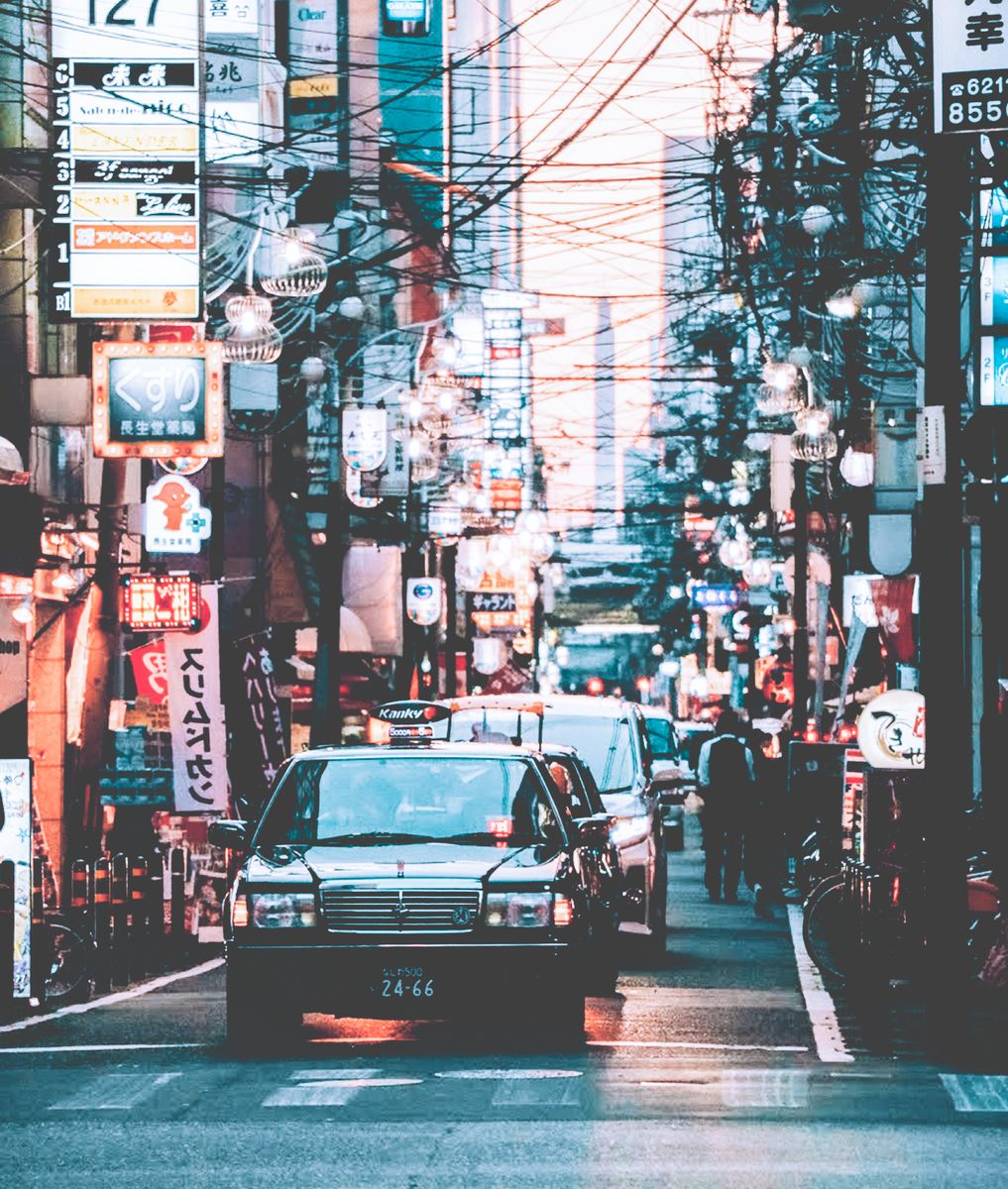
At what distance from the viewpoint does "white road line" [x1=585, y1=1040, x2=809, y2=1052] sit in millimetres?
13375

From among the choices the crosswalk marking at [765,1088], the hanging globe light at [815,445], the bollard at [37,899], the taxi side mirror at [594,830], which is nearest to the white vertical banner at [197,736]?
the bollard at [37,899]

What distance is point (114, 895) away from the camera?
19938 mm

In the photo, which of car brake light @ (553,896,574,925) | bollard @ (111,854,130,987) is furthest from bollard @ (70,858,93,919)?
car brake light @ (553,896,574,925)

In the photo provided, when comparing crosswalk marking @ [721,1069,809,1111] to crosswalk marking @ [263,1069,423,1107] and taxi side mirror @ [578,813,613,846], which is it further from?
taxi side mirror @ [578,813,613,846]

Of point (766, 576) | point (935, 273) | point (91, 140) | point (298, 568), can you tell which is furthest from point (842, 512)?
point (935, 273)

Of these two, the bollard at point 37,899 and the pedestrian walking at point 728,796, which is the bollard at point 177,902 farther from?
the pedestrian walking at point 728,796

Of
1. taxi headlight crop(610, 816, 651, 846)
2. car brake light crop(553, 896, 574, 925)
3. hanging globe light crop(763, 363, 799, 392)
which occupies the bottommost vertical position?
taxi headlight crop(610, 816, 651, 846)

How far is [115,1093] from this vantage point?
11164 mm

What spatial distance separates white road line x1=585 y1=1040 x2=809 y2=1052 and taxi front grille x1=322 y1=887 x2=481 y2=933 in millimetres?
1290

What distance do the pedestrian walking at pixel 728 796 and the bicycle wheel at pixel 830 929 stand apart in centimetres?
833

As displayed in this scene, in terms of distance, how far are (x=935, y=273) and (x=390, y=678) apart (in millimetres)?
52464

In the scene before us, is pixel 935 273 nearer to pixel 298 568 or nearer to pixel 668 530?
pixel 298 568

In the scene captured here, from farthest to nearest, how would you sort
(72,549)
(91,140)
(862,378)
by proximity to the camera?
(862,378) → (72,549) → (91,140)

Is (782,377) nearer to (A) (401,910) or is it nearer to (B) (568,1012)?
(B) (568,1012)
